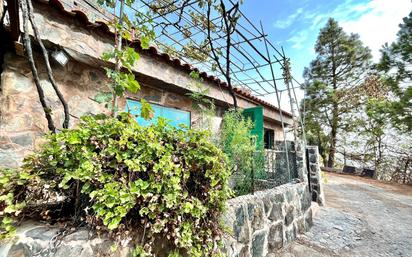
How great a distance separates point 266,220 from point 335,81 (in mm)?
12502

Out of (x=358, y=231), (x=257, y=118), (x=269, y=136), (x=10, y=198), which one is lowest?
(x=358, y=231)

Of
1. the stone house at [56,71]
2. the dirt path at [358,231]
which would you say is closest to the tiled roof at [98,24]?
the stone house at [56,71]

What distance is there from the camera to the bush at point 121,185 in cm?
111

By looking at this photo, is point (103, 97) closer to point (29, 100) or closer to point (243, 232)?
point (29, 100)

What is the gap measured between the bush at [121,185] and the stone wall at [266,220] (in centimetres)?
60

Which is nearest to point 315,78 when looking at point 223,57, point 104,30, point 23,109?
point 223,57

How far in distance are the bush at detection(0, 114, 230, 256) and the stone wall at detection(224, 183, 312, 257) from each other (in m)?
0.60

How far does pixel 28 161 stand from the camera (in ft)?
3.91

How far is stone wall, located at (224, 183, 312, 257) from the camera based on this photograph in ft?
6.40

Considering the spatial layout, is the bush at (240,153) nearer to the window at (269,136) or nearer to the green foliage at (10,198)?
the green foliage at (10,198)

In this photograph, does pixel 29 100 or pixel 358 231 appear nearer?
pixel 29 100

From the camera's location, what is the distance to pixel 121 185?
3.82ft

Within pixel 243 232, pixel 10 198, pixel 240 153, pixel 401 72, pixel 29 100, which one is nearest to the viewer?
pixel 10 198

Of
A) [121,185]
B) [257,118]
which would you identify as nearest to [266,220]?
[121,185]
